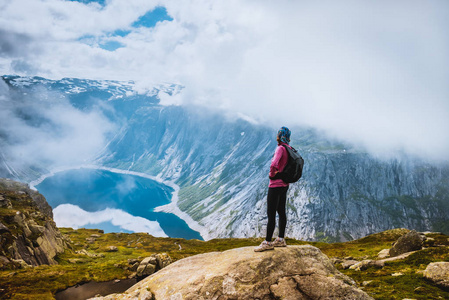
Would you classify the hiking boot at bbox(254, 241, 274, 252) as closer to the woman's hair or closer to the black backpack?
the black backpack

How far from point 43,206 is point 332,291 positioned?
133 metres

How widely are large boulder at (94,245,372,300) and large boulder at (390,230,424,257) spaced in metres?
30.6

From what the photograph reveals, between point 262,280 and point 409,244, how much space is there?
35368 millimetres

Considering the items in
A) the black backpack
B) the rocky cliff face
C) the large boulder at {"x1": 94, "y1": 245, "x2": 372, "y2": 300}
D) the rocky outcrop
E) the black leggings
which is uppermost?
the black backpack

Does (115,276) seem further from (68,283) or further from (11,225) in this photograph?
(11,225)

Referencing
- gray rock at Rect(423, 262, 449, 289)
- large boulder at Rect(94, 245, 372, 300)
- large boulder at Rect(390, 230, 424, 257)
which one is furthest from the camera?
large boulder at Rect(390, 230, 424, 257)

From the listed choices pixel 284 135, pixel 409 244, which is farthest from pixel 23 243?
pixel 409 244

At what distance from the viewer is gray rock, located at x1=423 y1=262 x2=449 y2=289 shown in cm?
1802

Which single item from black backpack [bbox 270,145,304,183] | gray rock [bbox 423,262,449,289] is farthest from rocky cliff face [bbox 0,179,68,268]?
gray rock [bbox 423,262,449,289]

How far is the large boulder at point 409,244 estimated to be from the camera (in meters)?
35.4

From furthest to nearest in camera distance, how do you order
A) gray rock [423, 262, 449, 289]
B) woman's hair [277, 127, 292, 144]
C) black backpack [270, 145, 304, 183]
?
gray rock [423, 262, 449, 289], woman's hair [277, 127, 292, 144], black backpack [270, 145, 304, 183]

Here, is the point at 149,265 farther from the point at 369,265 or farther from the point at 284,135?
the point at 284,135

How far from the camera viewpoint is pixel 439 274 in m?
19.0

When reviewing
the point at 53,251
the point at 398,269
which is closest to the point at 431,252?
the point at 398,269
